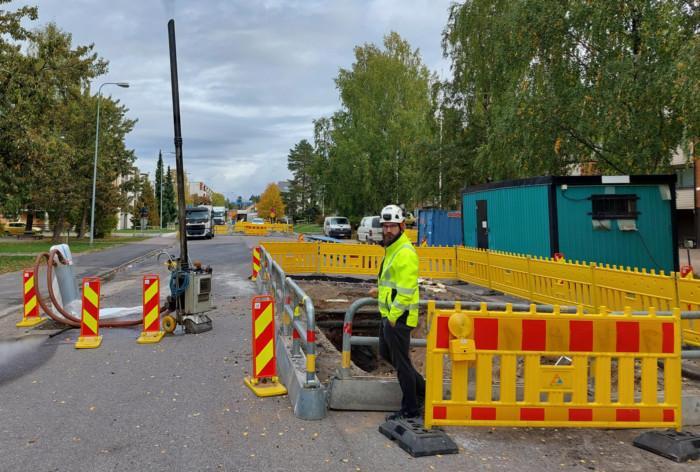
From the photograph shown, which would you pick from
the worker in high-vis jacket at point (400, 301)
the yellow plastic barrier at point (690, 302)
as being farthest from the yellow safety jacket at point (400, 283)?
the yellow plastic barrier at point (690, 302)

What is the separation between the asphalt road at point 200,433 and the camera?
13.6 feet

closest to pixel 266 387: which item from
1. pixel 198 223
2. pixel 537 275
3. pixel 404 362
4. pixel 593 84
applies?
pixel 404 362

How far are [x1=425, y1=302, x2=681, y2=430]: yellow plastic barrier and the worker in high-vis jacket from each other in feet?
0.84

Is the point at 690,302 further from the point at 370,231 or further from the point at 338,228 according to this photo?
Answer: the point at 338,228

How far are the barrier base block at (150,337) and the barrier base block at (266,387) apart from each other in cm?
271

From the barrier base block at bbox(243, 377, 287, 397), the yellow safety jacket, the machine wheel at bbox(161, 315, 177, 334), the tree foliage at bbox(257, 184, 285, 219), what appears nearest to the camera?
the yellow safety jacket

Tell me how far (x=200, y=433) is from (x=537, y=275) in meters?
8.26

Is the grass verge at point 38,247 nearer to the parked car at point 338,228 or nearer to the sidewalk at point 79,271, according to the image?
the sidewalk at point 79,271

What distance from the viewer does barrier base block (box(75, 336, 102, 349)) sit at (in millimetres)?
7946

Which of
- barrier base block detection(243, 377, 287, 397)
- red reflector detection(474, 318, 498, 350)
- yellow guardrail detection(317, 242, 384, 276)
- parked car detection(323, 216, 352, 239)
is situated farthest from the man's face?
parked car detection(323, 216, 352, 239)

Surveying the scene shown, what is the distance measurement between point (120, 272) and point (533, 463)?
716 inches

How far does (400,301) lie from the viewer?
4816mm

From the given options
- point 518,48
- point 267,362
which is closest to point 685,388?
point 267,362

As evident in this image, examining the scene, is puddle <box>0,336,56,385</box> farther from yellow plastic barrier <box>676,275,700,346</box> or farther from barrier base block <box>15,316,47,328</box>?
yellow plastic barrier <box>676,275,700,346</box>
